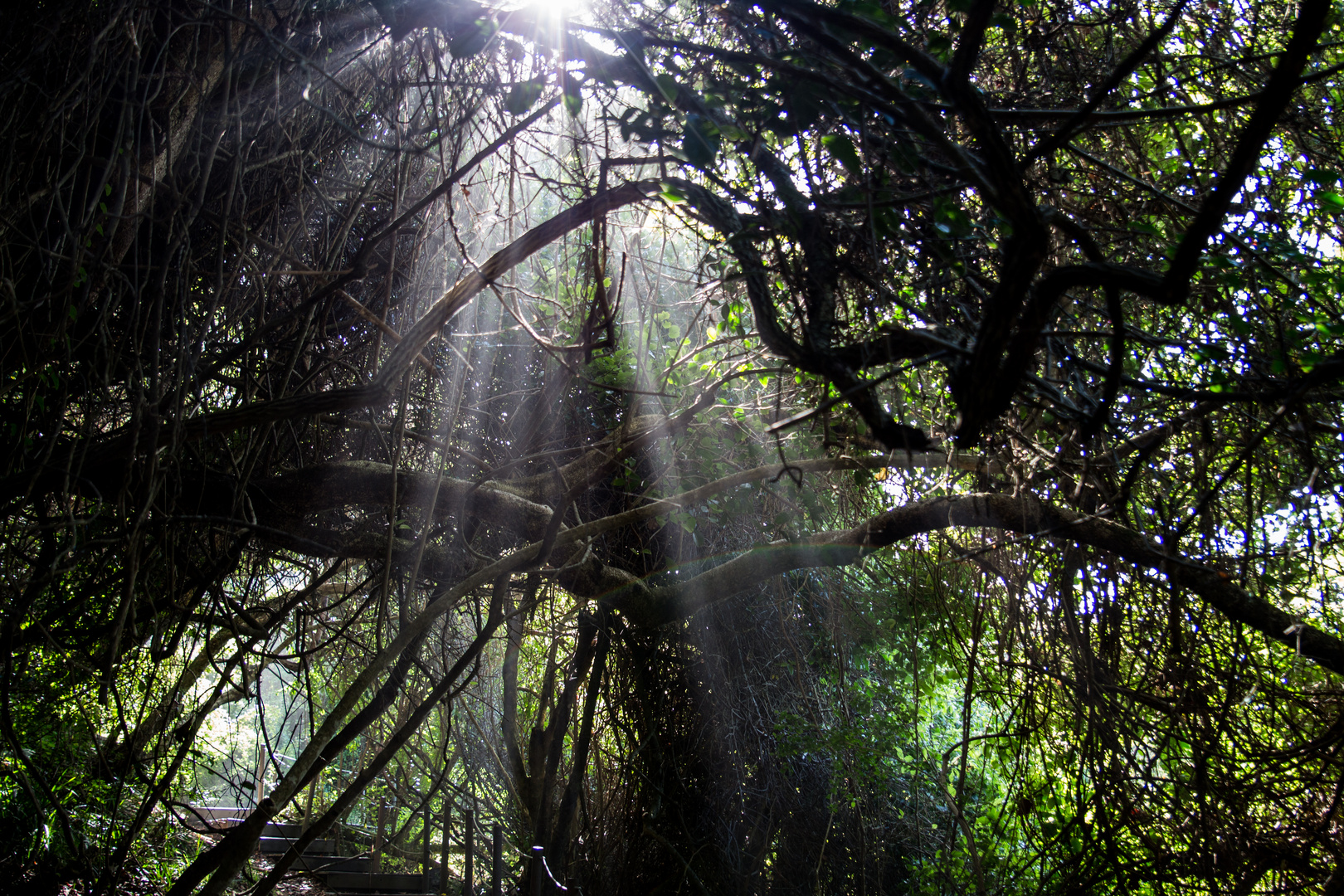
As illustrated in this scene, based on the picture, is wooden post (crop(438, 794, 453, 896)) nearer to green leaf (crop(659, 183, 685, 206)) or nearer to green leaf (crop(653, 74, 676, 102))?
green leaf (crop(659, 183, 685, 206))

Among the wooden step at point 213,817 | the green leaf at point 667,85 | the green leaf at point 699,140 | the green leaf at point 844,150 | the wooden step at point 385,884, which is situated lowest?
the wooden step at point 385,884

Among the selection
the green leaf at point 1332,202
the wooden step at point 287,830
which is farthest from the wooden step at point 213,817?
the green leaf at point 1332,202

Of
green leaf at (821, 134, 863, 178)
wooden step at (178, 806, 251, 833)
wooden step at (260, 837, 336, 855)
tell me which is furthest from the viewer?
wooden step at (260, 837, 336, 855)

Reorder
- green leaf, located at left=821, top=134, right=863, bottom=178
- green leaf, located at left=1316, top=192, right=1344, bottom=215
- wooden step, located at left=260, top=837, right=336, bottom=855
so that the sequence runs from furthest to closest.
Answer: wooden step, located at left=260, top=837, right=336, bottom=855 → green leaf, located at left=1316, top=192, right=1344, bottom=215 → green leaf, located at left=821, top=134, right=863, bottom=178

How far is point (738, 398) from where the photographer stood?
330cm

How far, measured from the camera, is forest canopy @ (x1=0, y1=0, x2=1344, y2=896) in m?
1.30

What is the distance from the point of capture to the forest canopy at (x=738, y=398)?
4.26ft

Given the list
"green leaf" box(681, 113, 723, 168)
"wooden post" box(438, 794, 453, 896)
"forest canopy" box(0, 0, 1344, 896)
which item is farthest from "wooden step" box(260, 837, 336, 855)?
"green leaf" box(681, 113, 723, 168)

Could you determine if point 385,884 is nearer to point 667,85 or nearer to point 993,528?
point 993,528

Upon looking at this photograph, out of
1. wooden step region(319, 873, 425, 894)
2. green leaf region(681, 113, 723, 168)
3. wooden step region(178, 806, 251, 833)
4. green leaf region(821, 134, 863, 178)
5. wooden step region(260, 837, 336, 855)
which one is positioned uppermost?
green leaf region(681, 113, 723, 168)

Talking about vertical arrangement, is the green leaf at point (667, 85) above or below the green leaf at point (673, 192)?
above

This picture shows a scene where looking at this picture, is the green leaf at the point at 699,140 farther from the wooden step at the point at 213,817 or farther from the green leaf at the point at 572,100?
the wooden step at the point at 213,817

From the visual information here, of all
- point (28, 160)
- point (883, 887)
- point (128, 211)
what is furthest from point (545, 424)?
point (883, 887)

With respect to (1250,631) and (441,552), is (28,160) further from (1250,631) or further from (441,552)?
(1250,631)
